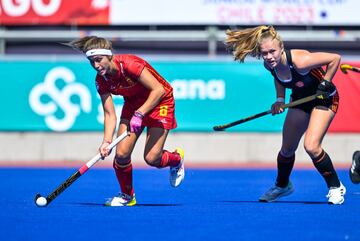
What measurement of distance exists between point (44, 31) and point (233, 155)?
13.6 feet

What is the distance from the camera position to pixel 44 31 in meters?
14.9

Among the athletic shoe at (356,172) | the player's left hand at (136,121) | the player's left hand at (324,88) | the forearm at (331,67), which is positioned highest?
the forearm at (331,67)

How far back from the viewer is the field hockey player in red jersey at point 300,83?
7281 millimetres

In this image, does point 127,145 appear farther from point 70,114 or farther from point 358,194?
point 70,114

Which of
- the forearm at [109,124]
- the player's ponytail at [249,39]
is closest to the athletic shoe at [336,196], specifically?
the player's ponytail at [249,39]

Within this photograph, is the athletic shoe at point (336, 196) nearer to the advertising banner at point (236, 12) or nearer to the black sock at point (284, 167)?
the black sock at point (284, 167)

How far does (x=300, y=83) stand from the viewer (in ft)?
24.7

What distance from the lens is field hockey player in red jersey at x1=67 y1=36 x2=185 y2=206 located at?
23.5 feet

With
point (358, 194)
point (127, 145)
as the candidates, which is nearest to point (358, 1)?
point (358, 194)

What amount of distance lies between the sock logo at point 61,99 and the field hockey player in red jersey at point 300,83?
5.55m

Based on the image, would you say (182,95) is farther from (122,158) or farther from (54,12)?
(122,158)

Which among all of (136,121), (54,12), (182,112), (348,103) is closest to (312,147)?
(136,121)

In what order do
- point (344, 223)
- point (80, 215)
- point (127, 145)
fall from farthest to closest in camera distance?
point (127, 145), point (80, 215), point (344, 223)

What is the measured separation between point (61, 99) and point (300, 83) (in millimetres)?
5939
